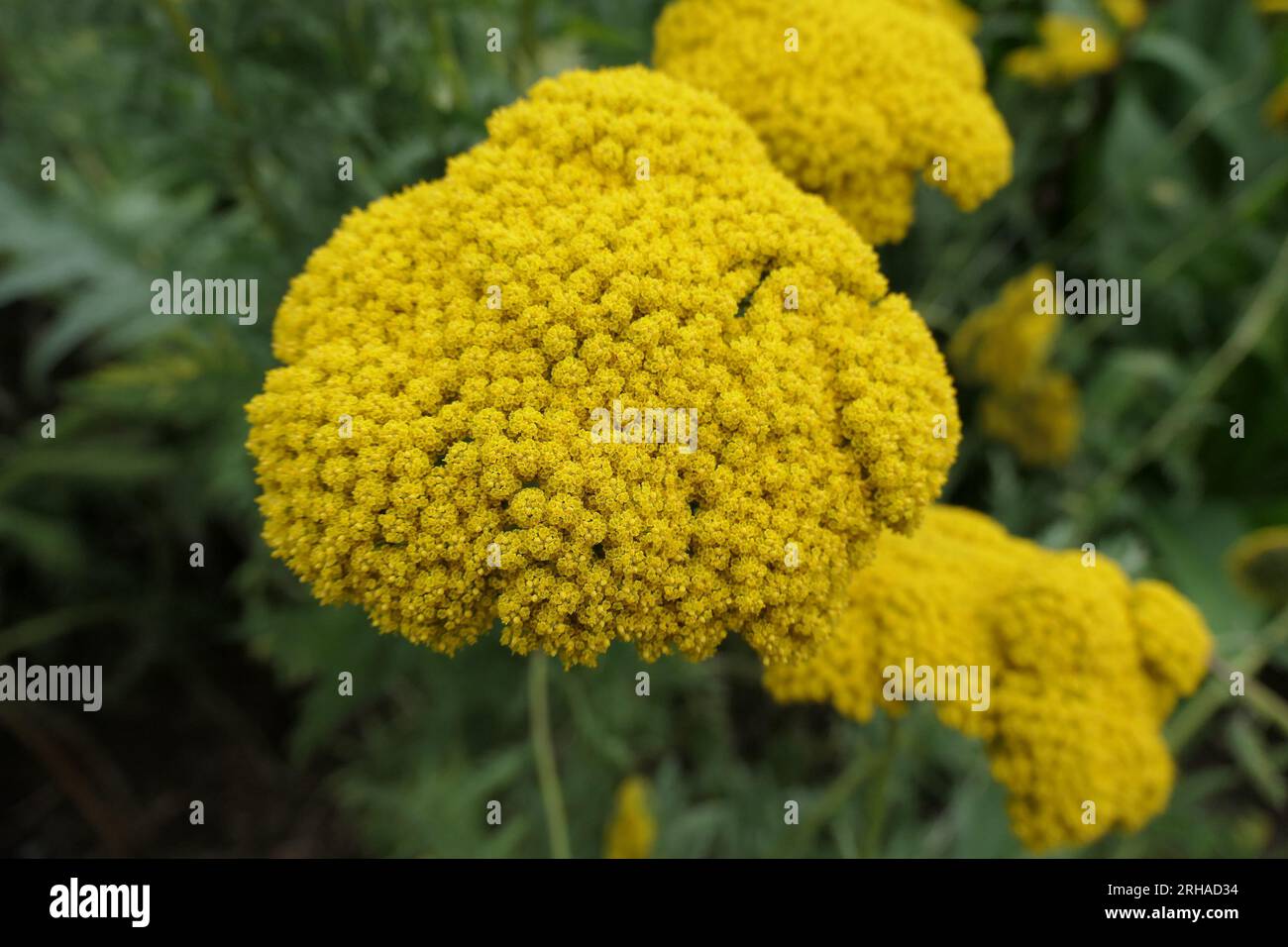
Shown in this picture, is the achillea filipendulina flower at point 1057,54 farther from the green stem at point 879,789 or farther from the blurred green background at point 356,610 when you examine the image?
the green stem at point 879,789

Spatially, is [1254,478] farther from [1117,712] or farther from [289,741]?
[289,741]

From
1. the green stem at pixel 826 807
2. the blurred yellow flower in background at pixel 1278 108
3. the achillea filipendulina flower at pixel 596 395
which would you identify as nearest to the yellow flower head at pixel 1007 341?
the blurred yellow flower in background at pixel 1278 108

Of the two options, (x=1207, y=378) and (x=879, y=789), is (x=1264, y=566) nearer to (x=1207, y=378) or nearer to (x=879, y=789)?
(x=1207, y=378)

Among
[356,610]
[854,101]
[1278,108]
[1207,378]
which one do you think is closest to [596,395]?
[854,101]

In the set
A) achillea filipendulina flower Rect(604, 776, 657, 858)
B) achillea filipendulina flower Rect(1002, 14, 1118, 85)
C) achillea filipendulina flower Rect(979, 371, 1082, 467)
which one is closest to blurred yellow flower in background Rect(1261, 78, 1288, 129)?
achillea filipendulina flower Rect(1002, 14, 1118, 85)

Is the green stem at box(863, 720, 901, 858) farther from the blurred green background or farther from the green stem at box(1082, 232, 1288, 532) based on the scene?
the green stem at box(1082, 232, 1288, 532)

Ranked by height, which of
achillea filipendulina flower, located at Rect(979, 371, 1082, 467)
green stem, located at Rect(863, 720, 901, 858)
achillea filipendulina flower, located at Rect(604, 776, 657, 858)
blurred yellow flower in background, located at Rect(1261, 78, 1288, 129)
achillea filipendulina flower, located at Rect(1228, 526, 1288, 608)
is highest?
blurred yellow flower in background, located at Rect(1261, 78, 1288, 129)
